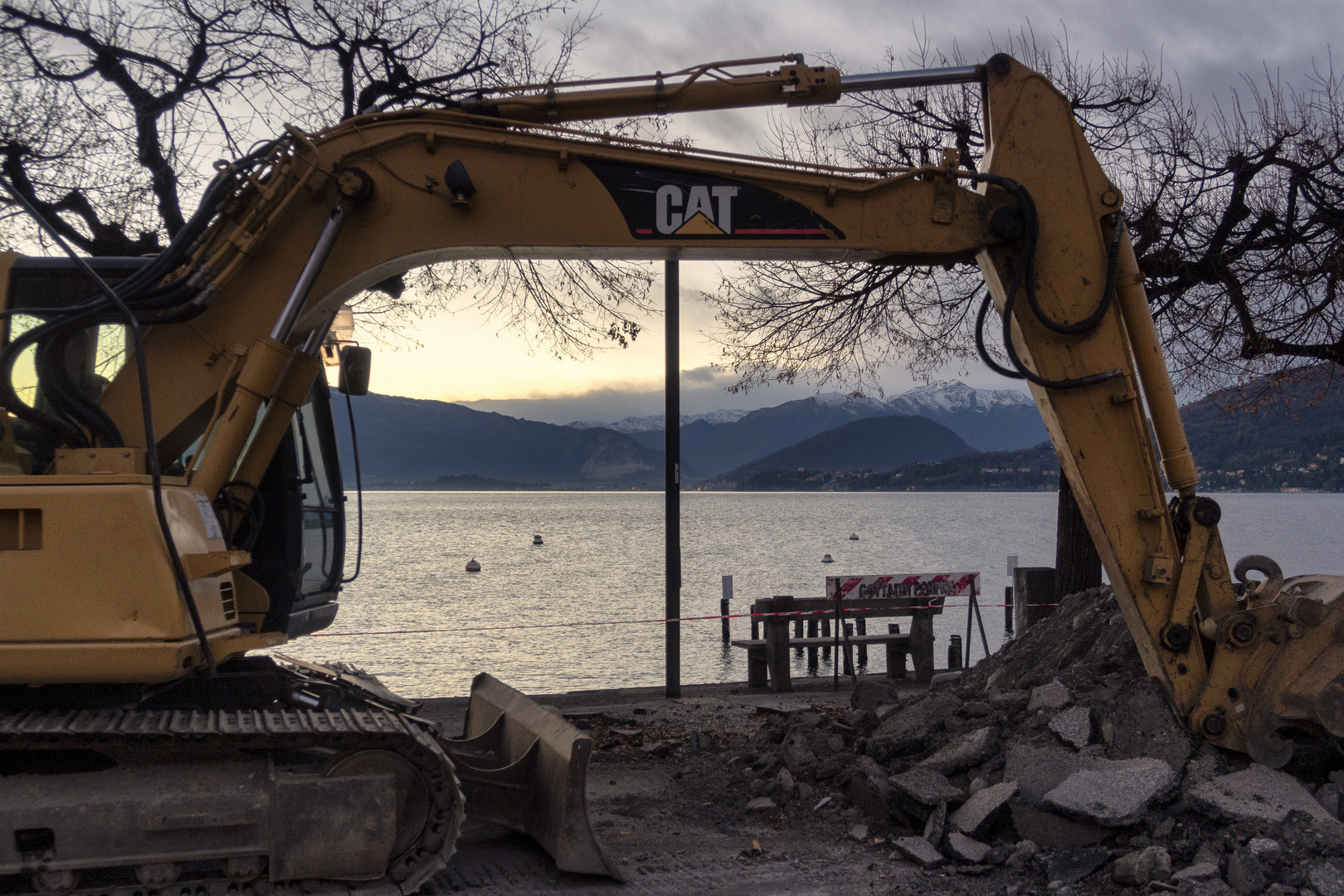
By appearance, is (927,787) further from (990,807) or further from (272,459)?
(272,459)

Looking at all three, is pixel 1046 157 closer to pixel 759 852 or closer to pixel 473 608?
pixel 759 852

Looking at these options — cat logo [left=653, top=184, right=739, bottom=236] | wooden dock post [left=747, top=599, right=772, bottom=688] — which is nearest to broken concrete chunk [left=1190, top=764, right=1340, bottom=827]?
cat logo [left=653, top=184, right=739, bottom=236]

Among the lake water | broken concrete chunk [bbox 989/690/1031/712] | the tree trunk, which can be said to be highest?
the tree trunk

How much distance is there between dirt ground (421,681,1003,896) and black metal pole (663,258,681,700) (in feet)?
5.98

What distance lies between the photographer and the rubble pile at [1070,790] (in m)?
4.86

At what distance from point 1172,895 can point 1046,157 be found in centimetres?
381

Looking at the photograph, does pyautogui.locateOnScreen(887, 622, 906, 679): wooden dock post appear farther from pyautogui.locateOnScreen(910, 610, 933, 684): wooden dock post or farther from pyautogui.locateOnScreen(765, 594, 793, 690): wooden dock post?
pyautogui.locateOnScreen(765, 594, 793, 690): wooden dock post

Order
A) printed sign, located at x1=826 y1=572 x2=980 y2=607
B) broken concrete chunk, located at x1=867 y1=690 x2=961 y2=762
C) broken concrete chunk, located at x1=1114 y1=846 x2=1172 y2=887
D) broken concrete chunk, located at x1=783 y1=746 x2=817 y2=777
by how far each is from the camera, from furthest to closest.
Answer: printed sign, located at x1=826 y1=572 x2=980 y2=607 → broken concrete chunk, located at x1=783 y1=746 x2=817 y2=777 → broken concrete chunk, located at x1=867 y1=690 x2=961 y2=762 → broken concrete chunk, located at x1=1114 y1=846 x2=1172 y2=887

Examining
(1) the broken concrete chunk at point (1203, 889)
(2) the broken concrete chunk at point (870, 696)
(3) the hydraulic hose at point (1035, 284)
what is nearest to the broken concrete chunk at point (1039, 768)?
(1) the broken concrete chunk at point (1203, 889)

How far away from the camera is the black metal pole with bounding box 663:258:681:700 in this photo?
35.5 ft

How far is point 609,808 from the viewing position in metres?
6.74

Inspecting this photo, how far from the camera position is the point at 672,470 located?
36.8 ft

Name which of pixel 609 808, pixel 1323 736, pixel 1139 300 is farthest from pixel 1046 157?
pixel 609 808

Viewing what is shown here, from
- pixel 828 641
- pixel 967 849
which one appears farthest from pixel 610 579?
pixel 967 849
